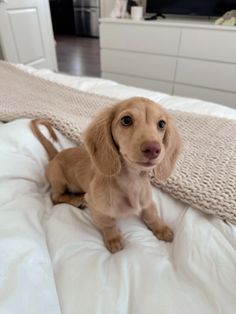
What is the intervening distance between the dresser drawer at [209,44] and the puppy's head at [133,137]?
1.74 m

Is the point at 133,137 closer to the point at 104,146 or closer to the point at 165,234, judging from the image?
the point at 104,146

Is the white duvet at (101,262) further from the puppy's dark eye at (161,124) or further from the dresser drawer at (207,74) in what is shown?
the dresser drawer at (207,74)

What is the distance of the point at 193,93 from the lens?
2396 millimetres

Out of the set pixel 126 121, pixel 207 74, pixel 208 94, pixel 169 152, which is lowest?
pixel 208 94

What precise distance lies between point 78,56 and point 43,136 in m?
3.73

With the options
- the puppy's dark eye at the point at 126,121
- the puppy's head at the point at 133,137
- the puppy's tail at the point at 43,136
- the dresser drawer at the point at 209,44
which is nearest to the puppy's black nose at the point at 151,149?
the puppy's head at the point at 133,137

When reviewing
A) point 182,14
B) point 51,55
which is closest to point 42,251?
point 182,14

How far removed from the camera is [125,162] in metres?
0.72

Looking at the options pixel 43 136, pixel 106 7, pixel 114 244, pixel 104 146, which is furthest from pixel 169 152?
pixel 106 7

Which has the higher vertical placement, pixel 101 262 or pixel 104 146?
pixel 104 146

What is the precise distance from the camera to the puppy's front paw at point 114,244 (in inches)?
27.8

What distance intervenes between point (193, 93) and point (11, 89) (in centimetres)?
174

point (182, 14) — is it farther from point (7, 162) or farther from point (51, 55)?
point (7, 162)

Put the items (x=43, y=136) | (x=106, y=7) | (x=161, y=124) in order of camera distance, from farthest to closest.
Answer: (x=106, y=7) → (x=43, y=136) → (x=161, y=124)
